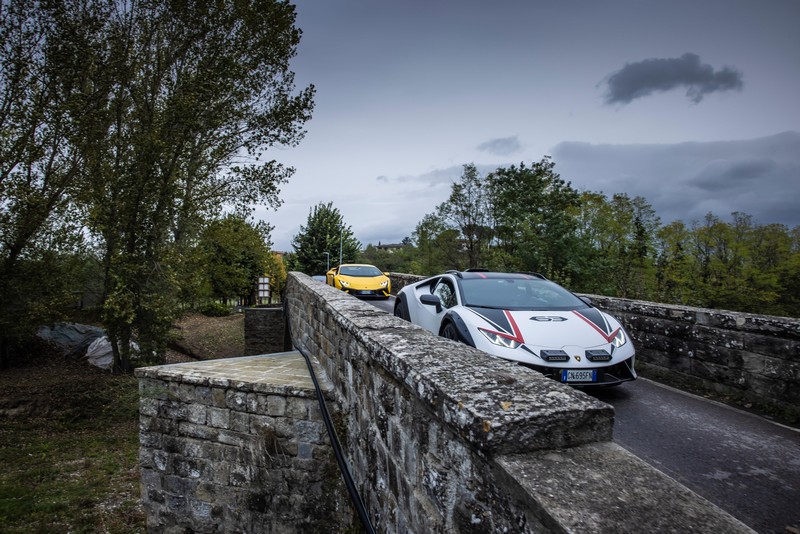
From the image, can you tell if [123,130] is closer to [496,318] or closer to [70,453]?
[70,453]

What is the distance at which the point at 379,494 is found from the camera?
2752 mm

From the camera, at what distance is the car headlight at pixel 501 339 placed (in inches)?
170

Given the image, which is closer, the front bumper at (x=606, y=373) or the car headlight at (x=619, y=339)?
the front bumper at (x=606, y=373)

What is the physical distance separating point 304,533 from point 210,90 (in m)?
11.7

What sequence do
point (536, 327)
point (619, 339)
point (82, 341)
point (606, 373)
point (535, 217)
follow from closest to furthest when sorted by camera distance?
point (606, 373) < point (536, 327) < point (619, 339) < point (82, 341) < point (535, 217)

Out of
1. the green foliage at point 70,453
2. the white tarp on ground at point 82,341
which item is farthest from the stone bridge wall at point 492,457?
the white tarp on ground at point 82,341

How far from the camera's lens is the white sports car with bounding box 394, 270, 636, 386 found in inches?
167

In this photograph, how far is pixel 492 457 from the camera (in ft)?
4.59

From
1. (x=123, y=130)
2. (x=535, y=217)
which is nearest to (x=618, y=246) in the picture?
(x=535, y=217)

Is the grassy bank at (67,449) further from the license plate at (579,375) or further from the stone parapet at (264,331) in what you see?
the license plate at (579,375)

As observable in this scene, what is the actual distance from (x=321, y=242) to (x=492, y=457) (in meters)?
39.8

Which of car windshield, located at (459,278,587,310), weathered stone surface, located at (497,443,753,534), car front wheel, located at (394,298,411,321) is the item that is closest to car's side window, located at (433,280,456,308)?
car windshield, located at (459,278,587,310)

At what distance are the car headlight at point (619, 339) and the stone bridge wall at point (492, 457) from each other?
2706mm

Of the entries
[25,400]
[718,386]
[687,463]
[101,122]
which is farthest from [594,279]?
[25,400]
